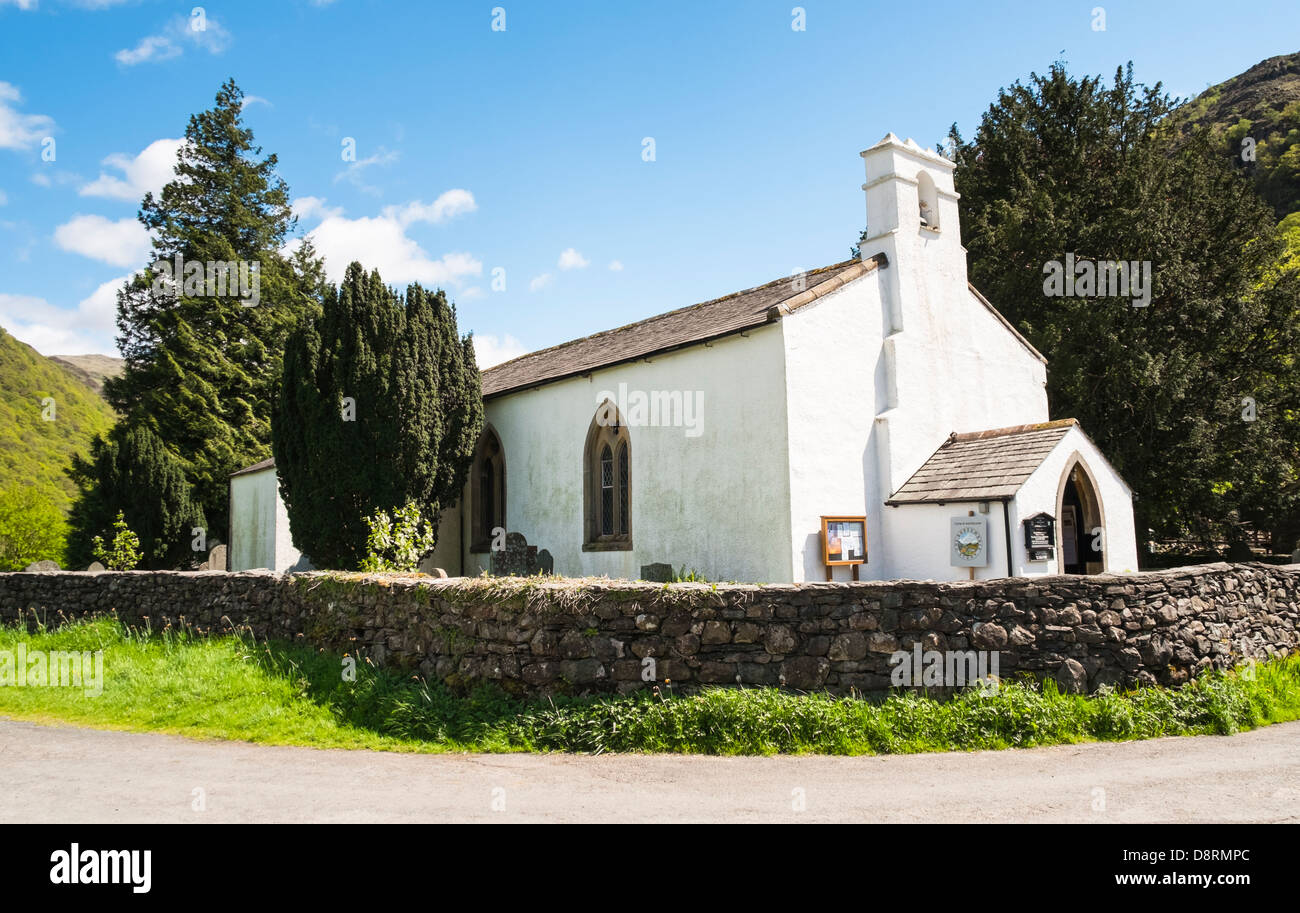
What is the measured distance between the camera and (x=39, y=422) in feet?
191

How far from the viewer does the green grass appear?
7.81m

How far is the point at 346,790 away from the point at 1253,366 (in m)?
26.1

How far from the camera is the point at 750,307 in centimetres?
1605

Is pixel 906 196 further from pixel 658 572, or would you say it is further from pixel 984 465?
pixel 658 572

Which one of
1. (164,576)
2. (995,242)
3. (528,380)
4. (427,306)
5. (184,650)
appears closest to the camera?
(184,650)

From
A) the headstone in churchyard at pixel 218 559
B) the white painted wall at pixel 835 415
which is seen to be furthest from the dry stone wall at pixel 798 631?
the headstone in churchyard at pixel 218 559

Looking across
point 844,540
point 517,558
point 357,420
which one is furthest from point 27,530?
point 844,540

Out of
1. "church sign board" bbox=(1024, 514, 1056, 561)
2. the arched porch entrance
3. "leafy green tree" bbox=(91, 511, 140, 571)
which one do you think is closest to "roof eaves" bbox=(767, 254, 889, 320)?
the arched porch entrance

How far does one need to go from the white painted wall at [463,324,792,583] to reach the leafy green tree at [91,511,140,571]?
495 inches

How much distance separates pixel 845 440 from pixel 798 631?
6709mm

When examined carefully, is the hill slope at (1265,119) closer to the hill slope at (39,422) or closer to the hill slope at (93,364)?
the hill slope at (39,422)

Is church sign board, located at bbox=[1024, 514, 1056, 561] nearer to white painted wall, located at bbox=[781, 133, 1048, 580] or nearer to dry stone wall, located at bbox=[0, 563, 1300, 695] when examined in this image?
white painted wall, located at bbox=[781, 133, 1048, 580]

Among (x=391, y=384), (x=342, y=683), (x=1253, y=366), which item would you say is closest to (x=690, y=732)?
(x=342, y=683)

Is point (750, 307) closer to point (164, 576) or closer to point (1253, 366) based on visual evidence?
point (164, 576)
